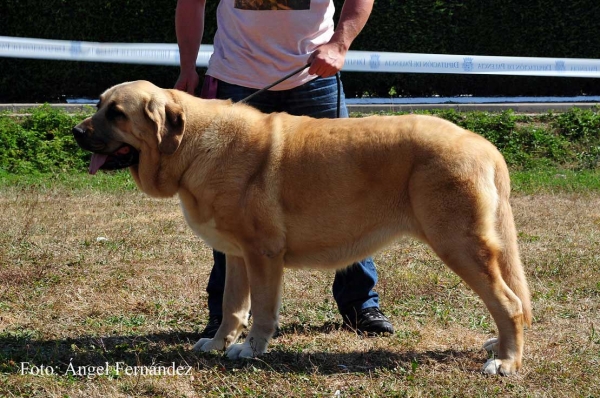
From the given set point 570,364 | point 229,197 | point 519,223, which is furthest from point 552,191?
point 229,197

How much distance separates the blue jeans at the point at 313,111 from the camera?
4965 mm

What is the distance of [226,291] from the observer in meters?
4.66

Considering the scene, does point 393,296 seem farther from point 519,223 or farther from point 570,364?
point 519,223

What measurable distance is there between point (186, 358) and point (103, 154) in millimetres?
1204

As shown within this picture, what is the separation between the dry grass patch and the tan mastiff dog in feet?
1.02

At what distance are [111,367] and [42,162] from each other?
7106mm

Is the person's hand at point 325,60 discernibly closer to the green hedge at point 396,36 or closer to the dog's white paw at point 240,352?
the dog's white paw at point 240,352

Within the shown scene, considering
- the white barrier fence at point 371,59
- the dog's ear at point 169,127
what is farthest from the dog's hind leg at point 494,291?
the white barrier fence at point 371,59

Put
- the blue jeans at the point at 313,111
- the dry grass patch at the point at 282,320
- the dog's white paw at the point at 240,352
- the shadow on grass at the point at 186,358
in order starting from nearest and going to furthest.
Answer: the dry grass patch at the point at 282,320 → the shadow on grass at the point at 186,358 → the dog's white paw at the point at 240,352 → the blue jeans at the point at 313,111

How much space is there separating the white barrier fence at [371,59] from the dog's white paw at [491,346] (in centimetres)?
925

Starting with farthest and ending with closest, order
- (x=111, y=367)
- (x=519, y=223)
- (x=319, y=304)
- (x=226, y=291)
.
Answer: (x=519, y=223) → (x=319, y=304) → (x=226, y=291) → (x=111, y=367)

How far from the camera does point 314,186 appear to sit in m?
4.24

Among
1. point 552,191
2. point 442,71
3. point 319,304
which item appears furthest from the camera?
point 442,71

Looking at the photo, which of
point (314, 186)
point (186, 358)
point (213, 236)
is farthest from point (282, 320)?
point (314, 186)
